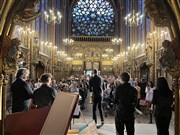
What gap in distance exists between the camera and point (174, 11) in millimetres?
2898

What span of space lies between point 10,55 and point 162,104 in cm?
313

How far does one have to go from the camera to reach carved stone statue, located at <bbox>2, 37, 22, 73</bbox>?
2932mm

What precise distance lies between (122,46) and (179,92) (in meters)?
34.1

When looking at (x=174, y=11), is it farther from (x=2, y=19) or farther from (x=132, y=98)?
(x=132, y=98)

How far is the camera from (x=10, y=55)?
2.99m

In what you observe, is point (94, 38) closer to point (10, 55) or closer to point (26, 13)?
point (26, 13)

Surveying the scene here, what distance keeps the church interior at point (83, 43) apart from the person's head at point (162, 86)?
0.34 m

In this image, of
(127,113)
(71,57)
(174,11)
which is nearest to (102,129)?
(127,113)

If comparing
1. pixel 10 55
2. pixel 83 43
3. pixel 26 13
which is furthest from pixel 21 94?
pixel 83 43

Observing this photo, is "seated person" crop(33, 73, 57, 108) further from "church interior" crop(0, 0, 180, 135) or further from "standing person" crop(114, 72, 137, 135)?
"standing person" crop(114, 72, 137, 135)

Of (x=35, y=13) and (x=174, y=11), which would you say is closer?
(x=174, y=11)

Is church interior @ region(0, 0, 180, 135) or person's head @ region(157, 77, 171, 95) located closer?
church interior @ region(0, 0, 180, 135)

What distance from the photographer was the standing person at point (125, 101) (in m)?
4.70

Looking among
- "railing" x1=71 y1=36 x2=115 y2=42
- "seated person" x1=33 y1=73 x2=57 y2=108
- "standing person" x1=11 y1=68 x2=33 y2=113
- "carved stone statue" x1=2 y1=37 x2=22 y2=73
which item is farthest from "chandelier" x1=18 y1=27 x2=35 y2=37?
"railing" x1=71 y1=36 x2=115 y2=42
